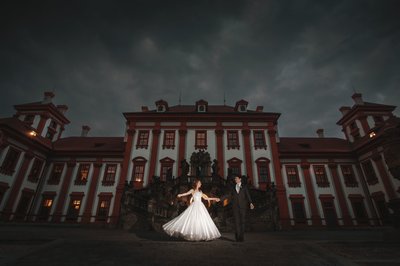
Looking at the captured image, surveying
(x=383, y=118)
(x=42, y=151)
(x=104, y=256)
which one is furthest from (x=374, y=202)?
(x=42, y=151)

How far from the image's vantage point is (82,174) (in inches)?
916

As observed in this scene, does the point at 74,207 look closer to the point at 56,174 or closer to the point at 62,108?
the point at 56,174

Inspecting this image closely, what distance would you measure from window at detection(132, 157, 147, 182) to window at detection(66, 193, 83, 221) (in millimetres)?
7415

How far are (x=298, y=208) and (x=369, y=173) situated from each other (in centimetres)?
888

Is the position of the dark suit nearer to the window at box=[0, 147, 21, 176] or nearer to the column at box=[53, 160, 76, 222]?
the column at box=[53, 160, 76, 222]

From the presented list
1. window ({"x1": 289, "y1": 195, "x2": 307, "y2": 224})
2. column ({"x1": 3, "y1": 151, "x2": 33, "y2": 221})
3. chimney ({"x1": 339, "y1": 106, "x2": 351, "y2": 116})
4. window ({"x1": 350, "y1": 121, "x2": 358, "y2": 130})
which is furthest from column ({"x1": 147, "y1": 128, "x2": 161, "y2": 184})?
chimney ({"x1": 339, "y1": 106, "x2": 351, "y2": 116})

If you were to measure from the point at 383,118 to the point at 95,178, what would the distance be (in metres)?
36.8

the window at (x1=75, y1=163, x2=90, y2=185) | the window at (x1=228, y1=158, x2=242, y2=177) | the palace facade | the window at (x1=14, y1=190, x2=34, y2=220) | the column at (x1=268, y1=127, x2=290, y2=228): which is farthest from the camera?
the window at (x1=75, y1=163, x2=90, y2=185)

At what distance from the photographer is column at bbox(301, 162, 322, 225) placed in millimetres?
20125

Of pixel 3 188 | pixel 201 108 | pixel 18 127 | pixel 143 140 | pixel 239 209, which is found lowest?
pixel 239 209

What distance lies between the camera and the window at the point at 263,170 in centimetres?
2022

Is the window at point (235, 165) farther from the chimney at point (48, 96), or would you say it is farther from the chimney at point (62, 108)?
the chimney at point (48, 96)

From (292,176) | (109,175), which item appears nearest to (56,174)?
(109,175)

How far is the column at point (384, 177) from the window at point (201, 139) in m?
18.2
